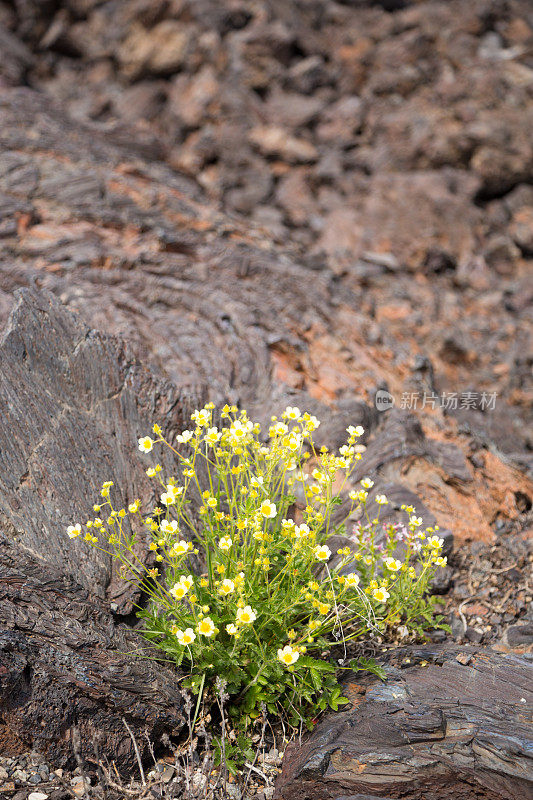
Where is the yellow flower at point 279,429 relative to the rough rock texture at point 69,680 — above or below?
above

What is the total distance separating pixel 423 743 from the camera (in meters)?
3.21

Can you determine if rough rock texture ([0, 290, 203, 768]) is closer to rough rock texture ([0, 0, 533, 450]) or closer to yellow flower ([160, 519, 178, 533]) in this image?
yellow flower ([160, 519, 178, 533])

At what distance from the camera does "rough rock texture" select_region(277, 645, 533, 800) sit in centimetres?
308

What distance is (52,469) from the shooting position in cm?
396

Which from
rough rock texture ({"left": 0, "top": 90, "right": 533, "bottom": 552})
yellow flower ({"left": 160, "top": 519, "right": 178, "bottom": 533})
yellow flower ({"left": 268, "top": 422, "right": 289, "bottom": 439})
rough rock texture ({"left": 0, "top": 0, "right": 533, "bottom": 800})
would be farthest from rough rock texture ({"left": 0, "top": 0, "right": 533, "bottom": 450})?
yellow flower ({"left": 160, "top": 519, "right": 178, "bottom": 533})

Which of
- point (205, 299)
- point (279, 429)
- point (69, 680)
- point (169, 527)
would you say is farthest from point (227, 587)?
point (205, 299)

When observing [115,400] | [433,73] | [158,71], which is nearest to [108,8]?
[158,71]

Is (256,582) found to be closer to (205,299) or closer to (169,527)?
(169,527)

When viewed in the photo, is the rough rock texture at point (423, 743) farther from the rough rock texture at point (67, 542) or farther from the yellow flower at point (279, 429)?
the yellow flower at point (279, 429)

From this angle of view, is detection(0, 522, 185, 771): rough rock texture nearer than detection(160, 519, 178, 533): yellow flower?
No

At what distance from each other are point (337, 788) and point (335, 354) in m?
4.65

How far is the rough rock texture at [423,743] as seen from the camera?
308cm

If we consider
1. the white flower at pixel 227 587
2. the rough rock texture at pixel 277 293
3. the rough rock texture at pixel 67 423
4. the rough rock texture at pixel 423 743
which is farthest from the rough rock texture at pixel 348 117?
the white flower at pixel 227 587

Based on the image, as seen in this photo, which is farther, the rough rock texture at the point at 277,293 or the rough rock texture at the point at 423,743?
the rough rock texture at the point at 277,293
